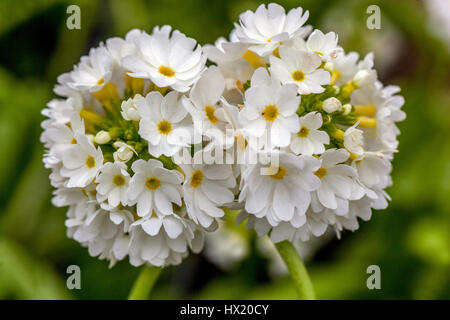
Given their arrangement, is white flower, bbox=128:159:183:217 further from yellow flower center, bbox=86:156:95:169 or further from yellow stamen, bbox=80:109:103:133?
yellow stamen, bbox=80:109:103:133

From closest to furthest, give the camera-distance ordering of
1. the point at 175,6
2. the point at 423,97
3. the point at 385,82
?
1. the point at 423,97
2. the point at 175,6
3. the point at 385,82

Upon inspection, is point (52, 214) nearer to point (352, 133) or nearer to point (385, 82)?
point (352, 133)

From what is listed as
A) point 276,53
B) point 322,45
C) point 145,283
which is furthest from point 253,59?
point 145,283

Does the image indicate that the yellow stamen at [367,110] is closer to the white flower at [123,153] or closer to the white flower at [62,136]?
the white flower at [123,153]

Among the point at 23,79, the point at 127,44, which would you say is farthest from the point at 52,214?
the point at 127,44

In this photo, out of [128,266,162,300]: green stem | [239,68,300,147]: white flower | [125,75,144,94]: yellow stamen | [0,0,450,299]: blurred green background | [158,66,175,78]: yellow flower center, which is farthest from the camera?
[0,0,450,299]: blurred green background

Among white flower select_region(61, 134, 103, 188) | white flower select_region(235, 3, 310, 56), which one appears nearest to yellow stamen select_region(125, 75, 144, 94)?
white flower select_region(61, 134, 103, 188)
